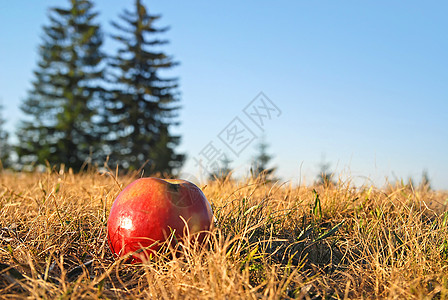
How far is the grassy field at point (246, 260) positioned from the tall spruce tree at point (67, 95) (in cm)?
2210

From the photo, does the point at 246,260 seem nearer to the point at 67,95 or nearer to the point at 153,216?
the point at 153,216

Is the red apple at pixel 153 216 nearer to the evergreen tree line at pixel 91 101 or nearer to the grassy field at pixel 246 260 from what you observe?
the grassy field at pixel 246 260

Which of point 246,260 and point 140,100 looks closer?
point 246,260

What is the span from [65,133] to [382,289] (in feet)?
81.3

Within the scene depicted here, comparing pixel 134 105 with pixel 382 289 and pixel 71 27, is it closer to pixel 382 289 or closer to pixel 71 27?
pixel 71 27

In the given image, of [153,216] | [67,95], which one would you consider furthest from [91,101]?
[153,216]

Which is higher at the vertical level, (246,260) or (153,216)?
(153,216)

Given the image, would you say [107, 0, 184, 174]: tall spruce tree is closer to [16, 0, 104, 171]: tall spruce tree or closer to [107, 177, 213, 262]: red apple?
[16, 0, 104, 171]: tall spruce tree

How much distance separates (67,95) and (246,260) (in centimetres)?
2462

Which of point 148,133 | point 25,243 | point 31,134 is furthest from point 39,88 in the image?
point 25,243

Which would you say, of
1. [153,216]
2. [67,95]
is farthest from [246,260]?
[67,95]

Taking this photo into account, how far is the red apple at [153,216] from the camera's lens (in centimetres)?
207

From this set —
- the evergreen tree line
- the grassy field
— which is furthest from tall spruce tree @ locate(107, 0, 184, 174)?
the grassy field

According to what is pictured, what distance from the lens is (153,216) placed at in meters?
2.06
